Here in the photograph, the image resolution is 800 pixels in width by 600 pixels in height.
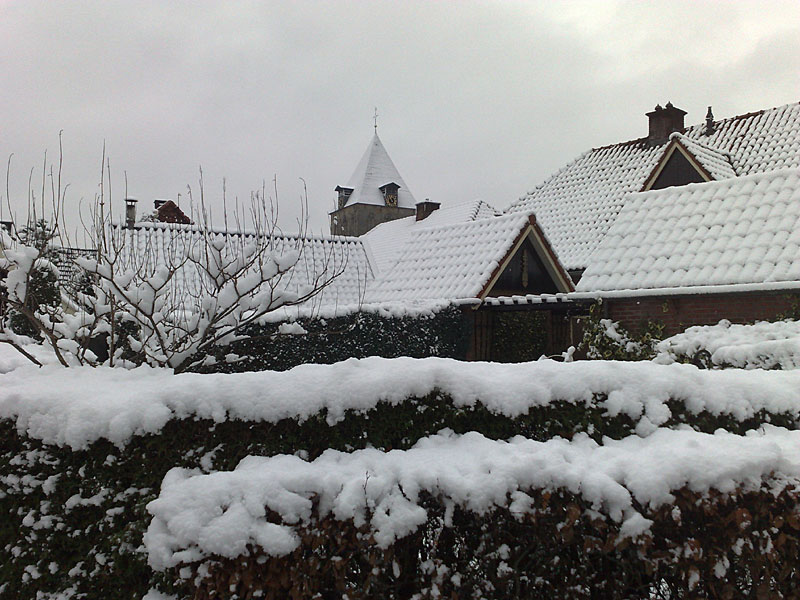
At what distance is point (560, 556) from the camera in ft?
9.69

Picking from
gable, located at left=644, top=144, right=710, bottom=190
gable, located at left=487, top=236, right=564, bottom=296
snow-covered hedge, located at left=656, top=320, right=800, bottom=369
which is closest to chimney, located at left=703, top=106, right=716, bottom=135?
gable, located at left=644, top=144, right=710, bottom=190

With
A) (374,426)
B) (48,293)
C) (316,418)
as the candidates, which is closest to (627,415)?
(374,426)

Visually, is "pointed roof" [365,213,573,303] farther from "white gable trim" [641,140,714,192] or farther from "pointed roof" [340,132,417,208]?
"pointed roof" [340,132,417,208]

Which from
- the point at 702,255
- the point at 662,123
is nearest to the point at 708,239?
the point at 702,255

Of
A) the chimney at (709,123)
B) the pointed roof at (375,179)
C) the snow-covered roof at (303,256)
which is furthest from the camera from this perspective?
the pointed roof at (375,179)

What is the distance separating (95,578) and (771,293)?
7589 millimetres

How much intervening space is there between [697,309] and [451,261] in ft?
21.6

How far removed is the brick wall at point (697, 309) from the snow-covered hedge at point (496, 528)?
5.42 metres

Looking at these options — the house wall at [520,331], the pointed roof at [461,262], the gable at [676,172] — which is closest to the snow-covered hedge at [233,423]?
the house wall at [520,331]

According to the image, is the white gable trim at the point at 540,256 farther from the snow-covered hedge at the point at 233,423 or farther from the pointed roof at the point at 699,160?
the snow-covered hedge at the point at 233,423

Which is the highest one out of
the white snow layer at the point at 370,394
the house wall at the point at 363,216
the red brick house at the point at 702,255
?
the house wall at the point at 363,216

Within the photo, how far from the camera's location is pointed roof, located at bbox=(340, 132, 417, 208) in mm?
58562

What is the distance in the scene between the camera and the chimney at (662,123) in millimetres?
19734

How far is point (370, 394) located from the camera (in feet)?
11.1
